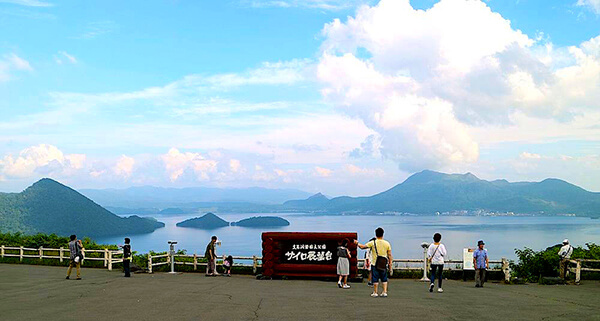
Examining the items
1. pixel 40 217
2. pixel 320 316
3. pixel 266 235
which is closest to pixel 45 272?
pixel 266 235

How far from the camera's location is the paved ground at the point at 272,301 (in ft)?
35.7

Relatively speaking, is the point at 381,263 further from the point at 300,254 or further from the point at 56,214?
the point at 56,214

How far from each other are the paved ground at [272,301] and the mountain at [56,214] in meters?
162

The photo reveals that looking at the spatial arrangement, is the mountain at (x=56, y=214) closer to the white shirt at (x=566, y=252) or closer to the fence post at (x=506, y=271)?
the fence post at (x=506, y=271)

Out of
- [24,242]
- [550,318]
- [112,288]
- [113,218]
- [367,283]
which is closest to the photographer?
[550,318]

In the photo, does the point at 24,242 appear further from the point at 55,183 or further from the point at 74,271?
the point at 55,183

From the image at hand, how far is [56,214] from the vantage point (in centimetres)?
17825

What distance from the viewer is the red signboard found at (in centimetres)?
1922

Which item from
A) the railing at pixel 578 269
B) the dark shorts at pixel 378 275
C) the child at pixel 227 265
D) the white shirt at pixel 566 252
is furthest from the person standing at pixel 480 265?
the child at pixel 227 265

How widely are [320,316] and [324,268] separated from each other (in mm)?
8544

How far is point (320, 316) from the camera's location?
10.7m

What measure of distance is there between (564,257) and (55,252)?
24.1m

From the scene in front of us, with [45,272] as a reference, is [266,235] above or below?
above

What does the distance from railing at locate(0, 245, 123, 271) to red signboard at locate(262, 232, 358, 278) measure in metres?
8.21
